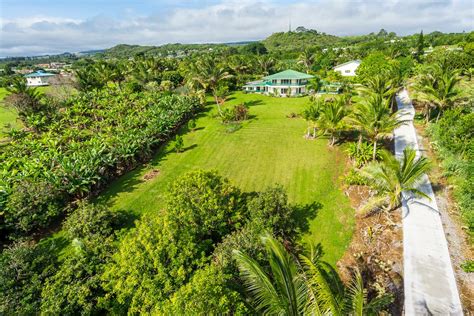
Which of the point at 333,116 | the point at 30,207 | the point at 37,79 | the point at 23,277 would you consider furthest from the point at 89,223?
the point at 37,79

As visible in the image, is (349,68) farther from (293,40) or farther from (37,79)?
(293,40)

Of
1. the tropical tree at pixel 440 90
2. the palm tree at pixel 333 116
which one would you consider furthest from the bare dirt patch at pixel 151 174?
the tropical tree at pixel 440 90

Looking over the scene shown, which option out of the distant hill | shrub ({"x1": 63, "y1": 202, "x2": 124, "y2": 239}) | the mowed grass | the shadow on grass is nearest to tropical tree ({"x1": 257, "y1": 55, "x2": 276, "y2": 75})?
the mowed grass

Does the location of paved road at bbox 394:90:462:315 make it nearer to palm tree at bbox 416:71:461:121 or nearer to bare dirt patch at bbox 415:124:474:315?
bare dirt patch at bbox 415:124:474:315

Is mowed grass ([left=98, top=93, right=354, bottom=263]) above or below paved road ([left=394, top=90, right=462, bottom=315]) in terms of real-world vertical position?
above

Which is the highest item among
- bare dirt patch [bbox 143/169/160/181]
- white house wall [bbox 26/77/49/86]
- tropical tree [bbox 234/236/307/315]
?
white house wall [bbox 26/77/49/86]

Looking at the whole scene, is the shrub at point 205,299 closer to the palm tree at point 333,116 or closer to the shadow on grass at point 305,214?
the shadow on grass at point 305,214
